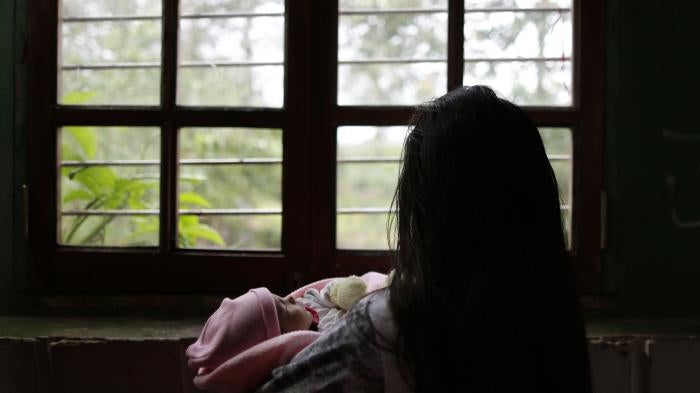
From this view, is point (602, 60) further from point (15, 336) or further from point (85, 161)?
point (15, 336)

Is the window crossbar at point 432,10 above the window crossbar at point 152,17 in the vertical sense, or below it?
above

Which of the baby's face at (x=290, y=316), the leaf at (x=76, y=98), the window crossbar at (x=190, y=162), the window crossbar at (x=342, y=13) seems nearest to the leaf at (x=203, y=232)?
the window crossbar at (x=190, y=162)

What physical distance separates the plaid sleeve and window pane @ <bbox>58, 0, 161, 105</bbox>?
97 centimetres

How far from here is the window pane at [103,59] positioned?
1681 mm

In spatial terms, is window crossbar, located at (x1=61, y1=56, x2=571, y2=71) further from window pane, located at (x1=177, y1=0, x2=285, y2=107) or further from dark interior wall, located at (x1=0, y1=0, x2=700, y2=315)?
dark interior wall, located at (x1=0, y1=0, x2=700, y2=315)

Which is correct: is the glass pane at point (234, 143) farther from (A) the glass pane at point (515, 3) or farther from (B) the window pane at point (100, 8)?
(A) the glass pane at point (515, 3)

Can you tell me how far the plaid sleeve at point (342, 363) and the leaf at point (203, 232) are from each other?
A: 81cm

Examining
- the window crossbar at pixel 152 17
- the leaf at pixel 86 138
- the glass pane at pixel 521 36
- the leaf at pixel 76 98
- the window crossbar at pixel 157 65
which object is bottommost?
the leaf at pixel 86 138

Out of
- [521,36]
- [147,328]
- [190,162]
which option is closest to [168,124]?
[190,162]

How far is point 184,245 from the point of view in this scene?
1.68 m

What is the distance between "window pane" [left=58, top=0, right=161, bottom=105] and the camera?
5.51ft

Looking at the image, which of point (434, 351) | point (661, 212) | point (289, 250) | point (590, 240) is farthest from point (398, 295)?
point (661, 212)

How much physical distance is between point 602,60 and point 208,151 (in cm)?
155

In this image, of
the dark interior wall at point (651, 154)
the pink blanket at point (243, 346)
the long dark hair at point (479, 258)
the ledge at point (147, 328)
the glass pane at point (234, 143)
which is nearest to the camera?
the long dark hair at point (479, 258)
